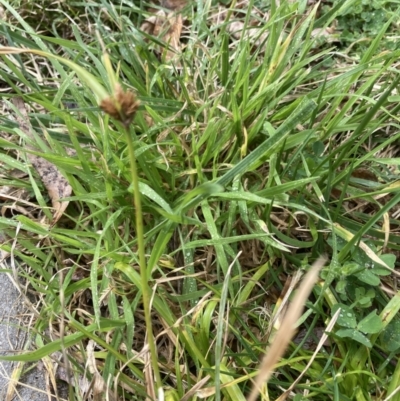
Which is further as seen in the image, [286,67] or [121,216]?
[286,67]

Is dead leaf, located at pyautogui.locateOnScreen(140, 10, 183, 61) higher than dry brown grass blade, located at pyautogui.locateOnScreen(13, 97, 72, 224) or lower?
higher

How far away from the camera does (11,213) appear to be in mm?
1555

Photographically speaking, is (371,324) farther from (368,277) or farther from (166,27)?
(166,27)

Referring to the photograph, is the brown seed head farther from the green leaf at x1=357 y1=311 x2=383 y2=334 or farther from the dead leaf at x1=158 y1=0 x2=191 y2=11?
the dead leaf at x1=158 y1=0 x2=191 y2=11

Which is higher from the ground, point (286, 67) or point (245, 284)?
point (286, 67)

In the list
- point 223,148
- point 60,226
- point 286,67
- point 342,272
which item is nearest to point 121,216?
point 60,226

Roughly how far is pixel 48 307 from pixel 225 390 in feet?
1.69

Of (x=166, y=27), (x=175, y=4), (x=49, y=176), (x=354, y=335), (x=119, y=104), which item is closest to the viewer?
(x=119, y=104)

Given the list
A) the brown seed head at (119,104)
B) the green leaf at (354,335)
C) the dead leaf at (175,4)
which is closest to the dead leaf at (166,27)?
the dead leaf at (175,4)

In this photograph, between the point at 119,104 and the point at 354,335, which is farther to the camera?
the point at 354,335

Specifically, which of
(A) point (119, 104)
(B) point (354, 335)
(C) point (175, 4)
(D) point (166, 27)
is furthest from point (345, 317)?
(C) point (175, 4)

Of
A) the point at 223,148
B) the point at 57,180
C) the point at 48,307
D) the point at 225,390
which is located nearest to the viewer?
the point at 225,390

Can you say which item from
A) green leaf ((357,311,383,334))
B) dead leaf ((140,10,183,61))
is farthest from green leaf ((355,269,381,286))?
dead leaf ((140,10,183,61))

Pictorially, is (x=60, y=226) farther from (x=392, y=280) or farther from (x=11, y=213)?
(x=392, y=280)
